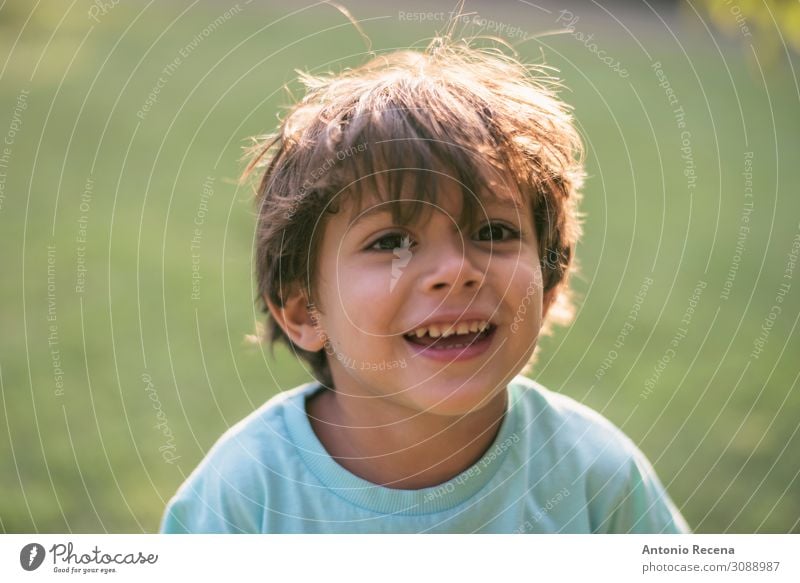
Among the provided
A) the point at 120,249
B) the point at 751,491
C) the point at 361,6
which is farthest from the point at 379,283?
the point at 120,249

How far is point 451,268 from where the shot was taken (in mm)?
1110

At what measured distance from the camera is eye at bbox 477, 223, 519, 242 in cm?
116

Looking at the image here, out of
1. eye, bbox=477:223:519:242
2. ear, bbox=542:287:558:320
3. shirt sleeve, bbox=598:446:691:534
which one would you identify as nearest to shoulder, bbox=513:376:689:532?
shirt sleeve, bbox=598:446:691:534

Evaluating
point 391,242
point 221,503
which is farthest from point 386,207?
point 221,503

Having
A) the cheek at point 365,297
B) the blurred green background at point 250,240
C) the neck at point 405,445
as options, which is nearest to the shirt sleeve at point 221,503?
the neck at point 405,445

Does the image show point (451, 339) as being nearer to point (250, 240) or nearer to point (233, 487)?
point (233, 487)

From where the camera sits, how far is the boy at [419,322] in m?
→ 1.14

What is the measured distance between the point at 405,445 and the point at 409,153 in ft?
1.18

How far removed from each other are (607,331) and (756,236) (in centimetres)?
63

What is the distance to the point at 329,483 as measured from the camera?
124 centimetres

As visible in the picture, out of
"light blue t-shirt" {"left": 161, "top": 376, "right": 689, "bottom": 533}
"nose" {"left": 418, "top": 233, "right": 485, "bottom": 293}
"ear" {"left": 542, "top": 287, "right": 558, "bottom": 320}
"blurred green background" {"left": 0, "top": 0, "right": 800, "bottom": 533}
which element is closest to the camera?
"nose" {"left": 418, "top": 233, "right": 485, "bottom": 293}

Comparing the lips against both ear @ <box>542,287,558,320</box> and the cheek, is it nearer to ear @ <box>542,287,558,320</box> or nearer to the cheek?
the cheek

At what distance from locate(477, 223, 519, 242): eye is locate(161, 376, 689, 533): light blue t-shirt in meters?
0.24

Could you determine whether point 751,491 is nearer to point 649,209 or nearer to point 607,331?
point 607,331
